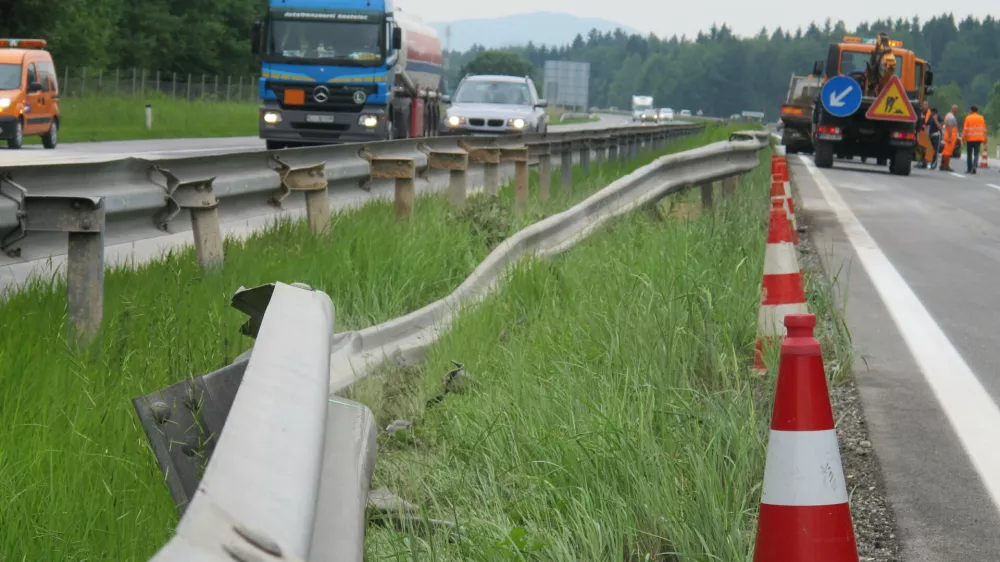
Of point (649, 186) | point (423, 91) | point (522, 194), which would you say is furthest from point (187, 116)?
point (649, 186)

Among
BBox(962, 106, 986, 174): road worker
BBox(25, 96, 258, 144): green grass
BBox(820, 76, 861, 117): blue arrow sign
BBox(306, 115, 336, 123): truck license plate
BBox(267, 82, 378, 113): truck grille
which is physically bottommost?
BBox(25, 96, 258, 144): green grass

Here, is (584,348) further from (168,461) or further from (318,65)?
(318,65)

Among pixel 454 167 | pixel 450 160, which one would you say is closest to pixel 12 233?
pixel 454 167

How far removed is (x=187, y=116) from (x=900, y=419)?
46.2 m

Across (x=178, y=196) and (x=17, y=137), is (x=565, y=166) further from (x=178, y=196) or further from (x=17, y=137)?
(x=17, y=137)

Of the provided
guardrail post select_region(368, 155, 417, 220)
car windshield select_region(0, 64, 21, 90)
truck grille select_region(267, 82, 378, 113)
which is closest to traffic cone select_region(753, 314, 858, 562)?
guardrail post select_region(368, 155, 417, 220)

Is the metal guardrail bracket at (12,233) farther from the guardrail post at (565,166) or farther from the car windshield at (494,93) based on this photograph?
the car windshield at (494,93)

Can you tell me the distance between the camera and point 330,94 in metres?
25.6

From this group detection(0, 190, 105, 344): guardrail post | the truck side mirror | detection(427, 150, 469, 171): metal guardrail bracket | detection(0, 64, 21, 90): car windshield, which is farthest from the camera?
detection(0, 64, 21, 90): car windshield

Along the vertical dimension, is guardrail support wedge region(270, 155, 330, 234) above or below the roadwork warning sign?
below

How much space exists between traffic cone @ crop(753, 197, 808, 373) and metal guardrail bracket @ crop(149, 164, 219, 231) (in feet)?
9.73

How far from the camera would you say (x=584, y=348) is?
5980mm

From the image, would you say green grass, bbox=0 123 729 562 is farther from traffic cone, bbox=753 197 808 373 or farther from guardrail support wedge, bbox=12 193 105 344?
traffic cone, bbox=753 197 808 373

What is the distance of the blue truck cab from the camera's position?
25.5m
